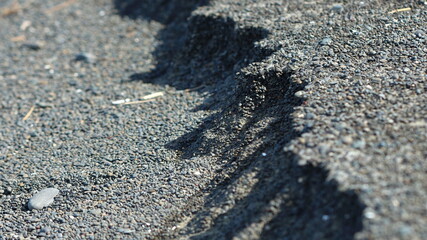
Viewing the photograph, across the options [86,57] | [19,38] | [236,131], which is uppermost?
[236,131]

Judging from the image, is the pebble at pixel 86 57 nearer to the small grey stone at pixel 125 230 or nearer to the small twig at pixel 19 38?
the small twig at pixel 19 38

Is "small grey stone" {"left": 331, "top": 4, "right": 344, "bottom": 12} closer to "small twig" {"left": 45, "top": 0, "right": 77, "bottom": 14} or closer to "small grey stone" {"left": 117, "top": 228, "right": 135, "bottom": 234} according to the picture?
"small grey stone" {"left": 117, "top": 228, "right": 135, "bottom": 234}

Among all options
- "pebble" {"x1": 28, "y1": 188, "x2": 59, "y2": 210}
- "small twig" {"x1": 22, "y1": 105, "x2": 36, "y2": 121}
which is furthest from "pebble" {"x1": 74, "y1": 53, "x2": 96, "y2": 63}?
"pebble" {"x1": 28, "y1": 188, "x2": 59, "y2": 210}

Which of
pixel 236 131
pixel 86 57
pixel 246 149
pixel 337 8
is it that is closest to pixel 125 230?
pixel 246 149

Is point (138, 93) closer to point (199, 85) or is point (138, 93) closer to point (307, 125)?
point (199, 85)

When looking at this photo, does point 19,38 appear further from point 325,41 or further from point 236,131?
point 325,41

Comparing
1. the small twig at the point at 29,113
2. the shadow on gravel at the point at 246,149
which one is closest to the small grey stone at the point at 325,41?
the shadow on gravel at the point at 246,149

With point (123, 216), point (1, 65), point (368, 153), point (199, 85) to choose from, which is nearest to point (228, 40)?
point (199, 85)
